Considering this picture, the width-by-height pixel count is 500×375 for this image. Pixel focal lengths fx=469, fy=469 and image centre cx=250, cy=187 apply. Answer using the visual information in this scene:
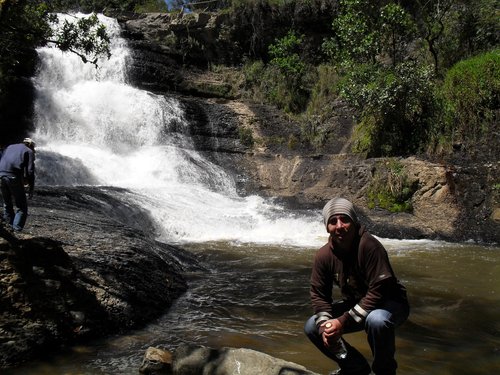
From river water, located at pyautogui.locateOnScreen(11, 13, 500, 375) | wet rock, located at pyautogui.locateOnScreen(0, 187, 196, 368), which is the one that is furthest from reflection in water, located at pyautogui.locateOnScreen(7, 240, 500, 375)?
wet rock, located at pyautogui.locateOnScreen(0, 187, 196, 368)

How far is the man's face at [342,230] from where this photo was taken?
9.80ft

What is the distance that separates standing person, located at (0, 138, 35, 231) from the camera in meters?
6.73

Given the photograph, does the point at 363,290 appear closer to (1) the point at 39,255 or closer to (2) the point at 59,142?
(1) the point at 39,255

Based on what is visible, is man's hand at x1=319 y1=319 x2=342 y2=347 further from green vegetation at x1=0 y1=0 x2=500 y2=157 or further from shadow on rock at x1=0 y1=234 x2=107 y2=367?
green vegetation at x1=0 y1=0 x2=500 y2=157

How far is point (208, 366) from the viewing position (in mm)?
3479

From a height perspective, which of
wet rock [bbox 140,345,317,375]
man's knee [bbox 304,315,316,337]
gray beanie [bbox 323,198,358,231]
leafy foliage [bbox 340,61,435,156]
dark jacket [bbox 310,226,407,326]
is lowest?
wet rock [bbox 140,345,317,375]

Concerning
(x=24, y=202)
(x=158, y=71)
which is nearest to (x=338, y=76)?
(x=158, y=71)

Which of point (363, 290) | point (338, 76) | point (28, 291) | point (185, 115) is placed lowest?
point (28, 291)

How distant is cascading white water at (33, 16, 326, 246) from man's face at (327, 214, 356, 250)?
8239 mm

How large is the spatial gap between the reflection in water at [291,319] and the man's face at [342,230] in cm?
151

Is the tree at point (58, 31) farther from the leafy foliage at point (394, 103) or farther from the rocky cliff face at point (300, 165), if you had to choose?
the leafy foliage at point (394, 103)

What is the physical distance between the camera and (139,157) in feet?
58.3

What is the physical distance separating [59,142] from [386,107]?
11.9 m

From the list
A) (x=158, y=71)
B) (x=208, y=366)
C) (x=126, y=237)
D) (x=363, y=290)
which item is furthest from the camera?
(x=158, y=71)
